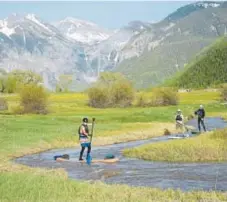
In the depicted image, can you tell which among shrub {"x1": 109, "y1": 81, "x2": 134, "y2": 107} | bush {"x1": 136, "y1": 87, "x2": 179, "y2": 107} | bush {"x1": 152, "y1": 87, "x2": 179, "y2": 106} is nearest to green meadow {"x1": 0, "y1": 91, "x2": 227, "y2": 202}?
bush {"x1": 152, "y1": 87, "x2": 179, "y2": 106}

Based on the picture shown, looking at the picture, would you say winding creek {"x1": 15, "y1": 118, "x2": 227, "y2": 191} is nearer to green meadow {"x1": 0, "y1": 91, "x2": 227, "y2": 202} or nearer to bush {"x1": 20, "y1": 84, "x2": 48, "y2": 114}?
green meadow {"x1": 0, "y1": 91, "x2": 227, "y2": 202}

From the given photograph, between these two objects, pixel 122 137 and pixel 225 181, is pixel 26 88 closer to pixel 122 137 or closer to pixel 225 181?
pixel 122 137

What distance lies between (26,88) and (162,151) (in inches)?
2639

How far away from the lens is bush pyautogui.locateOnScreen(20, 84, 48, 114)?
9994 cm

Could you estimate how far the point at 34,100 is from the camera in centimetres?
10062

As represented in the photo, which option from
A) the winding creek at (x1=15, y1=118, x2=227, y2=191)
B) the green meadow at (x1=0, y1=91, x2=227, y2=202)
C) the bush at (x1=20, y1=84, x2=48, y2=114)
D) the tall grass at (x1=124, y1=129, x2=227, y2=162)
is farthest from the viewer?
the bush at (x1=20, y1=84, x2=48, y2=114)

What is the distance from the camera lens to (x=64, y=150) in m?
50.2

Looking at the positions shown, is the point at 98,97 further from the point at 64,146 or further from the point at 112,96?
the point at 64,146

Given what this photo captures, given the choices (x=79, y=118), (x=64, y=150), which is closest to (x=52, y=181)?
(x=64, y=150)

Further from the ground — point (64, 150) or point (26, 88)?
Answer: point (26, 88)

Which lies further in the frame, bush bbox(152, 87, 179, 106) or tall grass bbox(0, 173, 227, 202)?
bush bbox(152, 87, 179, 106)

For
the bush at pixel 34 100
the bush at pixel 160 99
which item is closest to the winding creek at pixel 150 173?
the bush at pixel 34 100

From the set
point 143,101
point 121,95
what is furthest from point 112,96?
point 143,101

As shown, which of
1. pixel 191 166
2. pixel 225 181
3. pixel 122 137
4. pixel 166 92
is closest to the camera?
pixel 225 181
